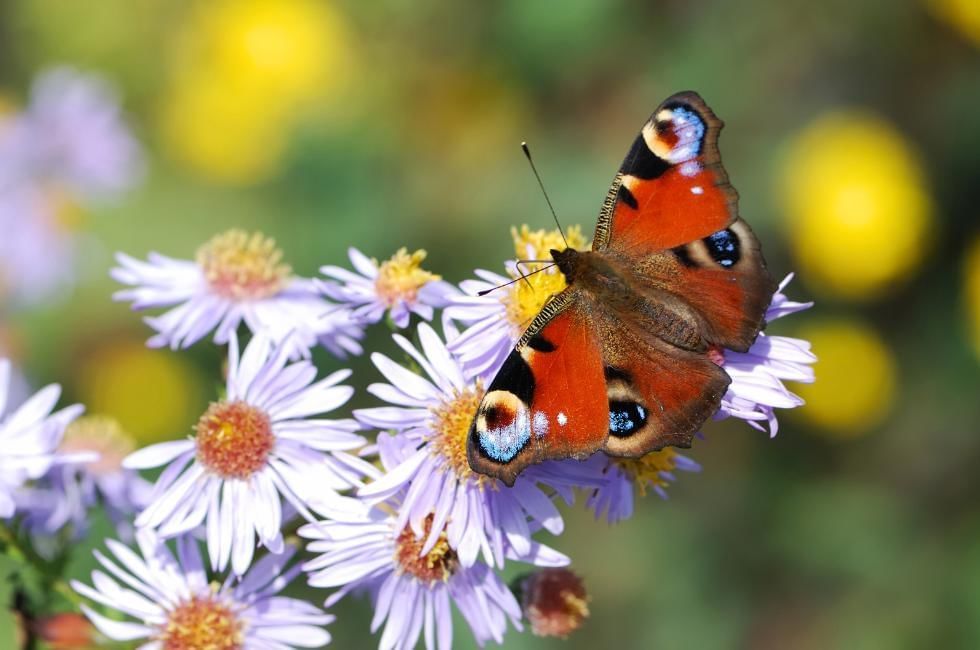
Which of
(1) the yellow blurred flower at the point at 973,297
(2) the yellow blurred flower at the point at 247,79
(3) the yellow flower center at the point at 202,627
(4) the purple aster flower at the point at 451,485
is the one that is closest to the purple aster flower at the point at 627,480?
(4) the purple aster flower at the point at 451,485

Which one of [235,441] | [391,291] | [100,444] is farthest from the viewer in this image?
[100,444]

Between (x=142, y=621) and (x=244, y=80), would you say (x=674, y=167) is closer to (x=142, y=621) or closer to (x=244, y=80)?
(x=142, y=621)

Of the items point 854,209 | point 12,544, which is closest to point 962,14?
point 854,209

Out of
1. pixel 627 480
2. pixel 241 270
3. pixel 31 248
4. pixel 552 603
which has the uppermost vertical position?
pixel 31 248

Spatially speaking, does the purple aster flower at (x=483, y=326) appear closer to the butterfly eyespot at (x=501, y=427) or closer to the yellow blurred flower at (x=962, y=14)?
the butterfly eyespot at (x=501, y=427)

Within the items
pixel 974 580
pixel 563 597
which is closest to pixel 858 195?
pixel 974 580

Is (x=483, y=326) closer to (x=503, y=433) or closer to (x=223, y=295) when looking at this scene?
(x=503, y=433)
